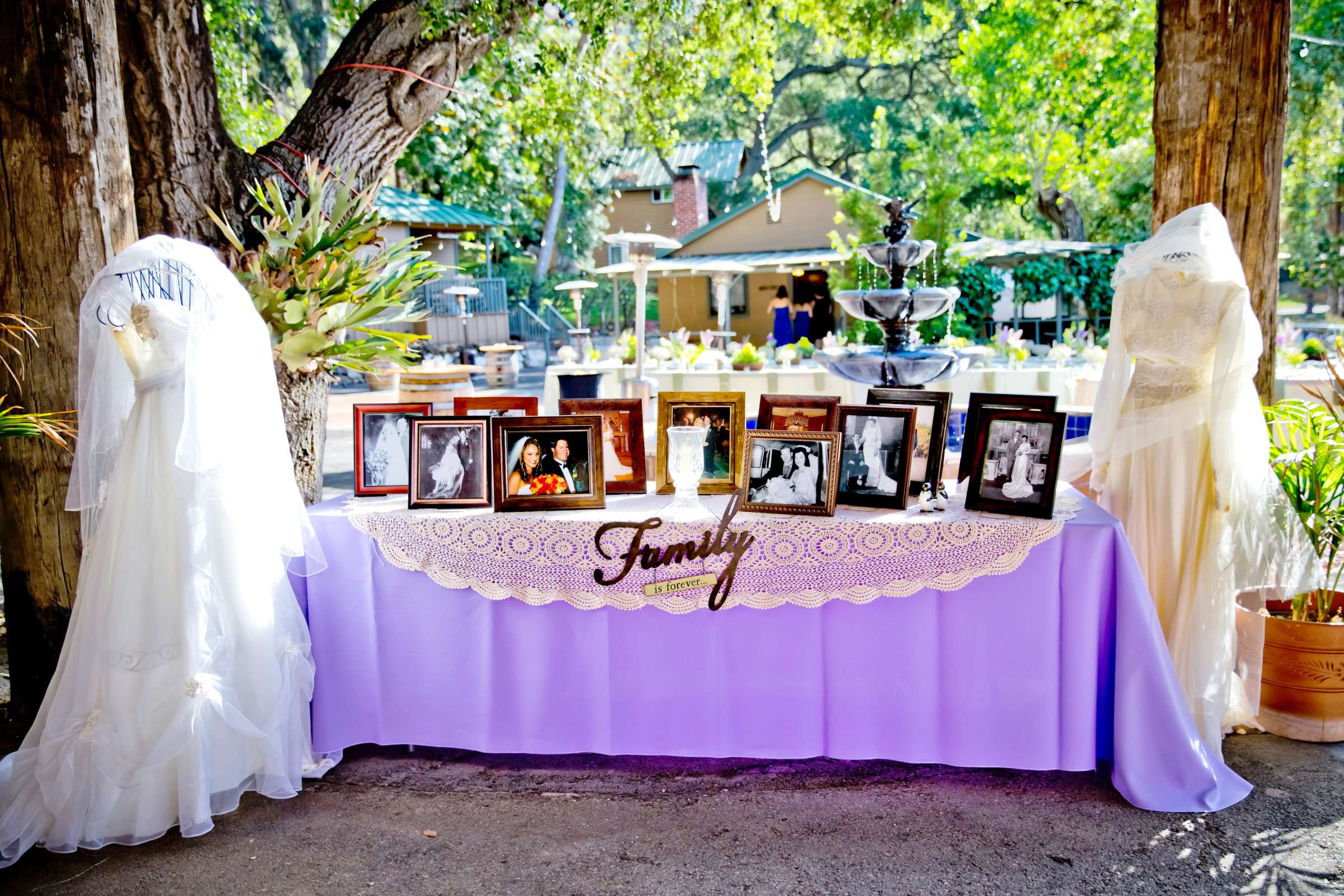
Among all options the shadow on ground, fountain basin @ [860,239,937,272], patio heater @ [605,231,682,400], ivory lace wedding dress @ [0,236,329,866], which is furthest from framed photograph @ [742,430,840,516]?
patio heater @ [605,231,682,400]

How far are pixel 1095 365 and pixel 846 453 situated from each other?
17.7 feet

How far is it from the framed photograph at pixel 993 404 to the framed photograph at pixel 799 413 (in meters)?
0.44

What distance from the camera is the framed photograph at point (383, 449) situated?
332cm

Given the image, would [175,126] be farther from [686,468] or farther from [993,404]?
[993,404]

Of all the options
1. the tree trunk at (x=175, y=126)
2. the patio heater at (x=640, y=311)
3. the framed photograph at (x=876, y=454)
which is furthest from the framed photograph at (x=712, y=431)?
the patio heater at (x=640, y=311)

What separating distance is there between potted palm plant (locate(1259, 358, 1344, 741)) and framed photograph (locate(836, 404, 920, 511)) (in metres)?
1.47

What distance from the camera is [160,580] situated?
2.71 metres

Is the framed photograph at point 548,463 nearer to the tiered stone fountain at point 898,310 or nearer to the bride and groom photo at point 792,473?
the bride and groom photo at point 792,473

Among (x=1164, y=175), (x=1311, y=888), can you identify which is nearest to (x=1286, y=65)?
(x=1164, y=175)

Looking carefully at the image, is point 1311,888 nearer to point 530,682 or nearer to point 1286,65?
point 530,682

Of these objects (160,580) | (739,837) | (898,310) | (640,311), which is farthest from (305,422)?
(640,311)

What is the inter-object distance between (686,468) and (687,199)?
85.7ft

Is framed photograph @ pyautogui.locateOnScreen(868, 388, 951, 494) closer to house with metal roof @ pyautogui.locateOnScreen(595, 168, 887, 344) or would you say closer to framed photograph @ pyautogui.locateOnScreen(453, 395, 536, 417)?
framed photograph @ pyautogui.locateOnScreen(453, 395, 536, 417)

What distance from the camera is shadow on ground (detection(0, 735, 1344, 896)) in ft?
8.31
